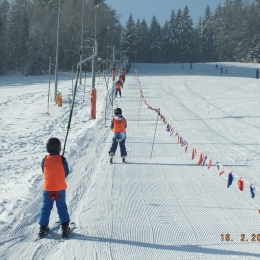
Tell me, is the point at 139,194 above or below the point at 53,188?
below

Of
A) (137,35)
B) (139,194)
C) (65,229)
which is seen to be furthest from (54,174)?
(137,35)

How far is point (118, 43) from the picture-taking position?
90938 millimetres

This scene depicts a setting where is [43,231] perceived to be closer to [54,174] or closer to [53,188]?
[53,188]

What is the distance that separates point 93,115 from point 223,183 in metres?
10.1

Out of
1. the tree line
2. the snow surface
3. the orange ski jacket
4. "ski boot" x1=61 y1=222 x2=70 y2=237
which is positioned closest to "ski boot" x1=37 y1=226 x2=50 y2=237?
the snow surface

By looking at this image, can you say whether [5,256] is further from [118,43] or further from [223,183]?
[118,43]

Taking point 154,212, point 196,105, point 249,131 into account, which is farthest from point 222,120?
point 154,212

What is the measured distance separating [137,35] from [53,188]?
94727mm

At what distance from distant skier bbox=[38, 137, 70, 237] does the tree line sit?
5559cm

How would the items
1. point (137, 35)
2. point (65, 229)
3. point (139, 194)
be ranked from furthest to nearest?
point (137, 35) → point (139, 194) → point (65, 229)

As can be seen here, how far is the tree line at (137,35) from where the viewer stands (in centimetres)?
6381

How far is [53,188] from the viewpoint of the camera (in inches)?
217

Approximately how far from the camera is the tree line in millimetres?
63812

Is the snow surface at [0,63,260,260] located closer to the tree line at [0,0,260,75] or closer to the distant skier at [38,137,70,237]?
the distant skier at [38,137,70,237]
